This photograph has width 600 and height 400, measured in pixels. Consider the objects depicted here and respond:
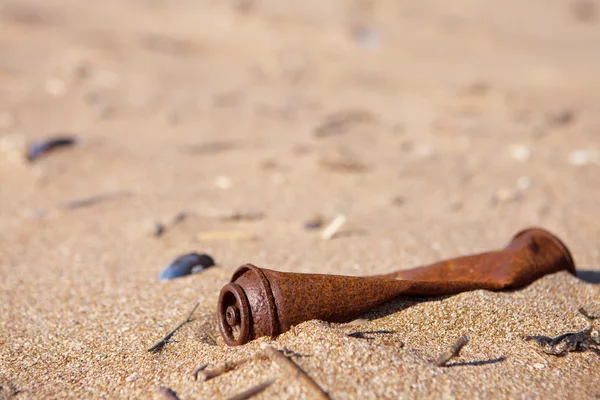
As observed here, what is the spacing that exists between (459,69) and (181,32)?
13.6ft

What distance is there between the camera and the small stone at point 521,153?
5660 mm

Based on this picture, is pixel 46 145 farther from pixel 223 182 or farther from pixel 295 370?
pixel 295 370

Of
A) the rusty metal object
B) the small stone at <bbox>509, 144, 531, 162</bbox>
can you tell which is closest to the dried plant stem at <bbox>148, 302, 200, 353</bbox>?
the rusty metal object

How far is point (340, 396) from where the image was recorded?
1.92m

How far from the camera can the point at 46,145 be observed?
529 centimetres

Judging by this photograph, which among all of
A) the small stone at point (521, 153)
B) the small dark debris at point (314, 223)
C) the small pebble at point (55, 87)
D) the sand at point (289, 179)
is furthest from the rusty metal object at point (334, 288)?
the small pebble at point (55, 87)

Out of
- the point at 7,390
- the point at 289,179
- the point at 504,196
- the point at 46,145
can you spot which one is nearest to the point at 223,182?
the point at 289,179

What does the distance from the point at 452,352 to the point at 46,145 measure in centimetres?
436

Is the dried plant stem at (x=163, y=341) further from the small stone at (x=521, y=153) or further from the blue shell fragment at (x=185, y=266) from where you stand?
the small stone at (x=521, y=153)

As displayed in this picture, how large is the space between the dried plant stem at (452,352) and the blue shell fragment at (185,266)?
1.51 m

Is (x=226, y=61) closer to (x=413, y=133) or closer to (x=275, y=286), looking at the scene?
(x=413, y=133)

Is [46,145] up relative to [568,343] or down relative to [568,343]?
A: down

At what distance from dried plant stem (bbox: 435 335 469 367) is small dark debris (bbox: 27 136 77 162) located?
14.0 ft

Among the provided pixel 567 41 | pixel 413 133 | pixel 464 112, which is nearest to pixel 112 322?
pixel 413 133
